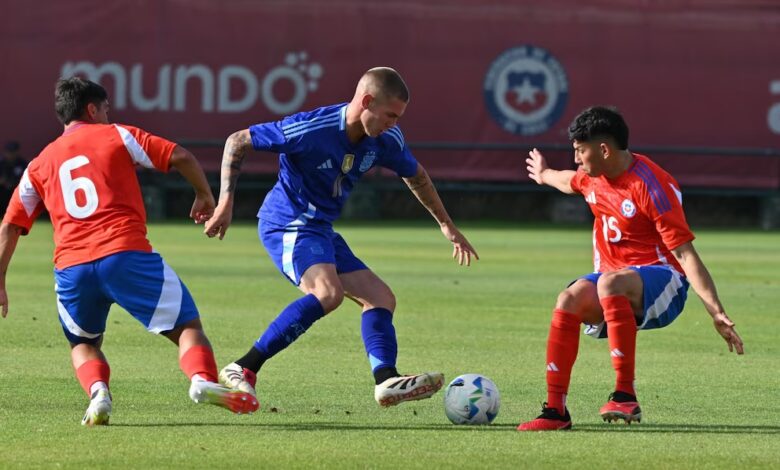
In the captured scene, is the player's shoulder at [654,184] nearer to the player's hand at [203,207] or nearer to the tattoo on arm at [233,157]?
the tattoo on arm at [233,157]

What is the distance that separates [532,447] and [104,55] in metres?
24.4

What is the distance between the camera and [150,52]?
3042 centimetres

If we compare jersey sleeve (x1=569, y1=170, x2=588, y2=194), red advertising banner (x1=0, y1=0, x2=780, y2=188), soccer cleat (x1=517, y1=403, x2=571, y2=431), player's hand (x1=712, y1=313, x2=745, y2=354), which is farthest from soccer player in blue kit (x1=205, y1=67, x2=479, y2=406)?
red advertising banner (x1=0, y1=0, x2=780, y2=188)

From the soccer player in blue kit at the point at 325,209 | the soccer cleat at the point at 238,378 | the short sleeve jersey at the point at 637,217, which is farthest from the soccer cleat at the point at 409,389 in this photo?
the short sleeve jersey at the point at 637,217

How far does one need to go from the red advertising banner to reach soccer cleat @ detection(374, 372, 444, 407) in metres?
22.4

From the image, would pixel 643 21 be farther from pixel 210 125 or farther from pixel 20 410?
pixel 20 410

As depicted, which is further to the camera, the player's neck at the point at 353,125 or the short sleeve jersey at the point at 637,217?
the player's neck at the point at 353,125

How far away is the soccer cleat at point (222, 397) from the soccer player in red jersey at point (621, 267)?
142cm

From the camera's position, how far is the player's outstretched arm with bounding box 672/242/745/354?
7633 mm

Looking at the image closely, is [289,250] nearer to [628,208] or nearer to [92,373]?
[92,373]

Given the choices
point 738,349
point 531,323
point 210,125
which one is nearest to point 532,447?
point 738,349

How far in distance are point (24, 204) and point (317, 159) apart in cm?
159

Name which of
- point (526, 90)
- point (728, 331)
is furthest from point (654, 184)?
point (526, 90)

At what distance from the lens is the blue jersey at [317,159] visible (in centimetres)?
838
